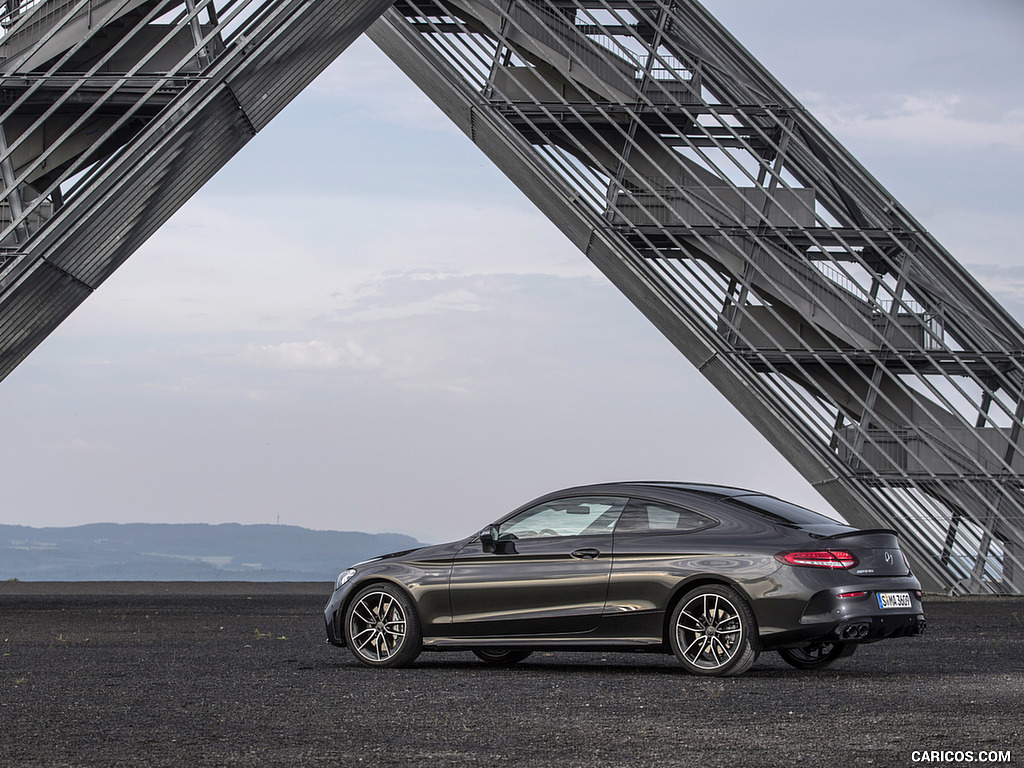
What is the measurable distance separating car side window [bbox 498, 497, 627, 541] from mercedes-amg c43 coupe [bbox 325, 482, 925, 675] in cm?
1

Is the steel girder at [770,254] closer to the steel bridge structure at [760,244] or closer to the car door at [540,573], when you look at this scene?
the steel bridge structure at [760,244]

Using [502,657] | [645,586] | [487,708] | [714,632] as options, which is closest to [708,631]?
[714,632]

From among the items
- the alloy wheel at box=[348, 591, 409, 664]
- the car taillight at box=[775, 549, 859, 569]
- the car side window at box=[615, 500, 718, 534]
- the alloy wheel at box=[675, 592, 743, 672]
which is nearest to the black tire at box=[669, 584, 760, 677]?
the alloy wheel at box=[675, 592, 743, 672]

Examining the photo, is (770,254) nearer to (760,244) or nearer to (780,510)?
(760,244)

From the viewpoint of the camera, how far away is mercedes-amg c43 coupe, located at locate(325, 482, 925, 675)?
8336 mm

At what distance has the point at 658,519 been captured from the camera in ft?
29.8

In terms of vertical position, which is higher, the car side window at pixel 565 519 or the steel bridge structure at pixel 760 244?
the steel bridge structure at pixel 760 244

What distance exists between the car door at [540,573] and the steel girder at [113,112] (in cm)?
947

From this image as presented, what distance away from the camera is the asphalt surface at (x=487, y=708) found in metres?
5.53

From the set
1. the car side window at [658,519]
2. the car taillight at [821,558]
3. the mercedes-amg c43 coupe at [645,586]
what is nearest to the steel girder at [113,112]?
the mercedes-amg c43 coupe at [645,586]

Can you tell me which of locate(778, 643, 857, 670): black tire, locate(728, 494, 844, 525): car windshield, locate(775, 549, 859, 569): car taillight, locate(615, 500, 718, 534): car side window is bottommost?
locate(778, 643, 857, 670): black tire

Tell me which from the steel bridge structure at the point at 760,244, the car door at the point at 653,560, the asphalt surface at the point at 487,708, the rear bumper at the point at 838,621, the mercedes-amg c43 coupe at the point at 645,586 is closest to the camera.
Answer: the asphalt surface at the point at 487,708

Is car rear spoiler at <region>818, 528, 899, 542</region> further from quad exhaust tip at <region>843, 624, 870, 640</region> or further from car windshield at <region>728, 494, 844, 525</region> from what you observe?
quad exhaust tip at <region>843, 624, 870, 640</region>

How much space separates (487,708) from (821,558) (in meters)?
2.65
